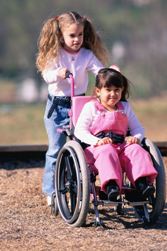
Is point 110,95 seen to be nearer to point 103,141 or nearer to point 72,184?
point 103,141

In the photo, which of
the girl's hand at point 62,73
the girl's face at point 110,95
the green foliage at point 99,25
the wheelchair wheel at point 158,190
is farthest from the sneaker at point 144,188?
the green foliage at point 99,25

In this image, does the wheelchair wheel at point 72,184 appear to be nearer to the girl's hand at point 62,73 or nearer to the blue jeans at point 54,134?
the blue jeans at point 54,134

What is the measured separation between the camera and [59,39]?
7.95m

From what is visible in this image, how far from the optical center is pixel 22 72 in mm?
58125

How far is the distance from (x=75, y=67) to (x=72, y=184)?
3.48 ft

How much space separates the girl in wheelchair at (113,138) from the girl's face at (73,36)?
0.43 meters

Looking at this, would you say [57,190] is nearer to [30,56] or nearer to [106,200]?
[106,200]

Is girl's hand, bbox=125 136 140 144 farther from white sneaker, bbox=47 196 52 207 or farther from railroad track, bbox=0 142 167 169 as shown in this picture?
railroad track, bbox=0 142 167 169

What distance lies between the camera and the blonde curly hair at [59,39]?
788cm

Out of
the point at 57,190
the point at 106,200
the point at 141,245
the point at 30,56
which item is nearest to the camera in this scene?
the point at 141,245

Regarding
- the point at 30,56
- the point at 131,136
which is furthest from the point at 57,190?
the point at 30,56

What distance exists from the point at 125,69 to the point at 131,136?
39.0 m

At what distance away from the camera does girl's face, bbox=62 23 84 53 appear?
7828 millimetres

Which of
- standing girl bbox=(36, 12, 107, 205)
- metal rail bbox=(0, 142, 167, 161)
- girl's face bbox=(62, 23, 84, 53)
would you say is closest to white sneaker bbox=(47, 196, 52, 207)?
standing girl bbox=(36, 12, 107, 205)
